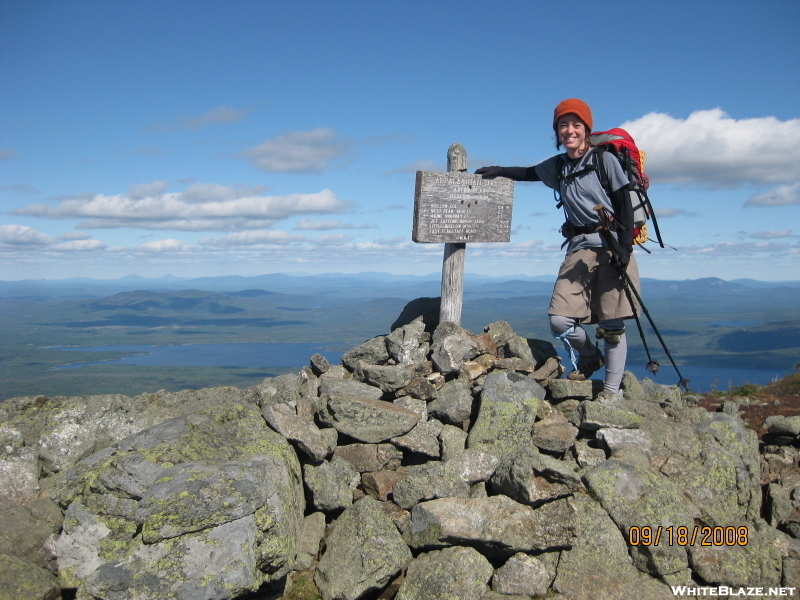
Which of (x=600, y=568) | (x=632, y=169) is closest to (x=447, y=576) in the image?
(x=600, y=568)

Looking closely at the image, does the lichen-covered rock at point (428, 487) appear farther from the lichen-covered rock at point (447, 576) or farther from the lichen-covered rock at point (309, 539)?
the lichen-covered rock at point (309, 539)

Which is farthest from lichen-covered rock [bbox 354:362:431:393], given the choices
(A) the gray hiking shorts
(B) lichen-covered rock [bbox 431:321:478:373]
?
(A) the gray hiking shorts

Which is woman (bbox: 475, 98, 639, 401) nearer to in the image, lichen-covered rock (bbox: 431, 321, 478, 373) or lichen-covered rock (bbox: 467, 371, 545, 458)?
lichen-covered rock (bbox: 467, 371, 545, 458)

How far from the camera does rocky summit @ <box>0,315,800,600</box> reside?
18.8ft

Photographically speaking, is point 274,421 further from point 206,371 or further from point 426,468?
point 206,371

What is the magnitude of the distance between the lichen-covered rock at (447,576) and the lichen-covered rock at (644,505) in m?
1.73

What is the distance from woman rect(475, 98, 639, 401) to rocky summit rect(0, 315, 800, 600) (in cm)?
62

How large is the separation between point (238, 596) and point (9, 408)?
491cm

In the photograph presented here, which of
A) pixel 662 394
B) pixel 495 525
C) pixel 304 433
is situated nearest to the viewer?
pixel 495 525

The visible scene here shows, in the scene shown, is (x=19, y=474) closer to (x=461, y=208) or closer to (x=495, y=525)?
(x=495, y=525)

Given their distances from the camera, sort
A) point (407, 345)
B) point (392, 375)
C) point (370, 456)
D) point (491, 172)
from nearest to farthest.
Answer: point (370, 456) → point (392, 375) → point (407, 345) → point (491, 172)
